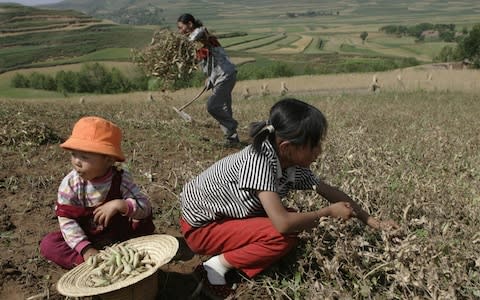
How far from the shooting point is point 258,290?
2625mm

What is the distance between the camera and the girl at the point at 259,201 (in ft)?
7.65

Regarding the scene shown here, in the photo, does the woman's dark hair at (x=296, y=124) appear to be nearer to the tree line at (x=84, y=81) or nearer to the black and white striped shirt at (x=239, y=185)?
the black and white striped shirt at (x=239, y=185)

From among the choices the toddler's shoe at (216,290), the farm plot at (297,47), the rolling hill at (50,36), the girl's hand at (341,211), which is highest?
the girl's hand at (341,211)

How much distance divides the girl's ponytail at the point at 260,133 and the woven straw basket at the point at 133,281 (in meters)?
0.64

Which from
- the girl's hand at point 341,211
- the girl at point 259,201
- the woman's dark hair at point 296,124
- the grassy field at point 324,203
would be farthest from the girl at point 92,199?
the girl's hand at point 341,211

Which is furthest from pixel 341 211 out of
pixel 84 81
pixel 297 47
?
pixel 297 47

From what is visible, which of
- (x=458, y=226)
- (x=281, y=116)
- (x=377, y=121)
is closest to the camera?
(x=281, y=116)

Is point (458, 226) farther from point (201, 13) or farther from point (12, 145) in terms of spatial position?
point (201, 13)

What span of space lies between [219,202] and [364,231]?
0.83 meters

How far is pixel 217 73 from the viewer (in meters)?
5.96

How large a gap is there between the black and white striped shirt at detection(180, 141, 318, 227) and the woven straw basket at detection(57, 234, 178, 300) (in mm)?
291

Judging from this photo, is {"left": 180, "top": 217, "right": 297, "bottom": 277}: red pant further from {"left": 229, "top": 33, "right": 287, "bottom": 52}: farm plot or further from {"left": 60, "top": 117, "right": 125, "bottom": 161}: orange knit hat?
{"left": 229, "top": 33, "right": 287, "bottom": 52}: farm plot

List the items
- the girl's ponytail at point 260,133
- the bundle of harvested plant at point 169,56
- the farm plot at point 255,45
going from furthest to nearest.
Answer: the farm plot at point 255,45
the bundle of harvested plant at point 169,56
the girl's ponytail at point 260,133

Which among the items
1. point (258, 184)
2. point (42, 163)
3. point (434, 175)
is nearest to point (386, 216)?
point (258, 184)
